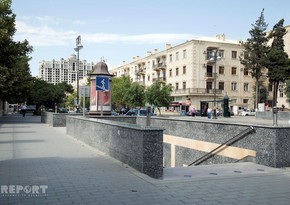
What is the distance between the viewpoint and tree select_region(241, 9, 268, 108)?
56.1 metres

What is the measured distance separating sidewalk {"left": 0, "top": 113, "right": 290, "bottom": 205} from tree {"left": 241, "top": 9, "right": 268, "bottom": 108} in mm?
49971

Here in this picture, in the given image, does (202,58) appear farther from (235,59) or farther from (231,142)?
(231,142)

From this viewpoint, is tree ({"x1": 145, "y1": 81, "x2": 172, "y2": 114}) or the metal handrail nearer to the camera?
the metal handrail

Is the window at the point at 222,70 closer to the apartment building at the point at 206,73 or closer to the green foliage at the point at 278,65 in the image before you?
the apartment building at the point at 206,73

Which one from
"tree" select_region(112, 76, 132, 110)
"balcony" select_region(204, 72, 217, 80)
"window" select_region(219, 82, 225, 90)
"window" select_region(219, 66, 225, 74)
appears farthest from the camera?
"tree" select_region(112, 76, 132, 110)

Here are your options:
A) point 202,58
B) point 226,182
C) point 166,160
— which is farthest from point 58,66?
point 226,182

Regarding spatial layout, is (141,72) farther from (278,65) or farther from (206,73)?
(278,65)

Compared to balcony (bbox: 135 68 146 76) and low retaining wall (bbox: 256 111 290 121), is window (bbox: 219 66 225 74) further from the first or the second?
low retaining wall (bbox: 256 111 290 121)

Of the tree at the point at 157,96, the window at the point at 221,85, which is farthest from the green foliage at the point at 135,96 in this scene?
the window at the point at 221,85

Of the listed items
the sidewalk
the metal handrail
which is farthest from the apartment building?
the sidewalk

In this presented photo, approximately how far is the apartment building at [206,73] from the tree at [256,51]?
7.10 ft

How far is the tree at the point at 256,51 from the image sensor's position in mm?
56062

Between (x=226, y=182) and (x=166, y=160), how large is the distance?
10202mm

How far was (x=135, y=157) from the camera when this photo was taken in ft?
25.6
